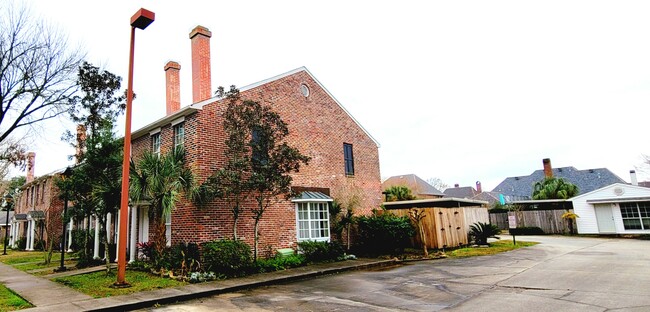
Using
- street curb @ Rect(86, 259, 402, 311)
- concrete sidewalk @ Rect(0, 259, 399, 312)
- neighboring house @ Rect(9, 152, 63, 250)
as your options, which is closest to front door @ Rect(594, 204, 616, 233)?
street curb @ Rect(86, 259, 402, 311)

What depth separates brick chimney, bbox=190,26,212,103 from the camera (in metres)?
14.7

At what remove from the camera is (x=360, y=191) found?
18.3 metres

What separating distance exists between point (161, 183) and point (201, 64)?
5.61m

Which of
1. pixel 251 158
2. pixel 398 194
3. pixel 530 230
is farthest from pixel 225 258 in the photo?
pixel 530 230

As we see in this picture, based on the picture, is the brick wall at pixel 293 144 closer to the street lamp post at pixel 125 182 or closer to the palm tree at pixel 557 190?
→ the street lamp post at pixel 125 182

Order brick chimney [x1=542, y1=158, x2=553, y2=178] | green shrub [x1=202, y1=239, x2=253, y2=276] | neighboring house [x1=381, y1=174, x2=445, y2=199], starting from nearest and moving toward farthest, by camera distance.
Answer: green shrub [x1=202, y1=239, x2=253, y2=276]
brick chimney [x1=542, y1=158, x2=553, y2=178]
neighboring house [x1=381, y1=174, x2=445, y2=199]

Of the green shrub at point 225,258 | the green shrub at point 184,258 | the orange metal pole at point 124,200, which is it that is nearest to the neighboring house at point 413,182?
the green shrub at point 225,258

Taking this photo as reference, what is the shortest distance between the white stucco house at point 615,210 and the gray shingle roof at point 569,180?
26.0 ft

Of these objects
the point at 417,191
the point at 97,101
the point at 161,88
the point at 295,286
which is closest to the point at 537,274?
the point at 295,286

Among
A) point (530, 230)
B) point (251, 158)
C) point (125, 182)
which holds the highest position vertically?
point (251, 158)

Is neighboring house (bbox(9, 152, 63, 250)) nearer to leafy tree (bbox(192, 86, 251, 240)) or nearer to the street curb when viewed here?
leafy tree (bbox(192, 86, 251, 240))

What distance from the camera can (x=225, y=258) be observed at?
440 inches

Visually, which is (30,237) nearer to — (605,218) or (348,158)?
(348,158)

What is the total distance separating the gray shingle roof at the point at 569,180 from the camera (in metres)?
41.1
